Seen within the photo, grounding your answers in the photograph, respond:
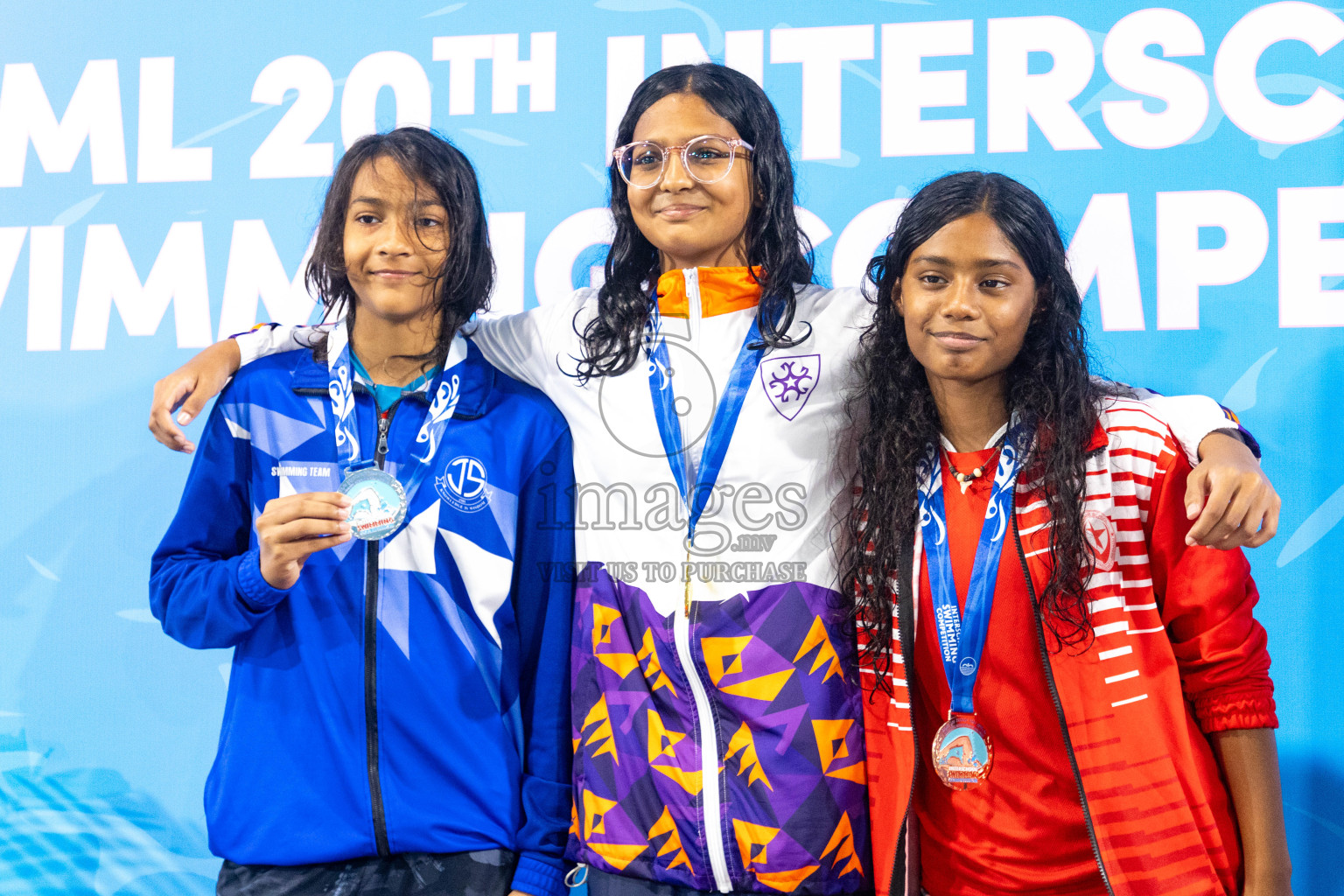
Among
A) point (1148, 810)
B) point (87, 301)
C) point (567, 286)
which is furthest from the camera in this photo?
point (87, 301)

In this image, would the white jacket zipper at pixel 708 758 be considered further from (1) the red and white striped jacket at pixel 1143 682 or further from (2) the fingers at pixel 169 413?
(2) the fingers at pixel 169 413

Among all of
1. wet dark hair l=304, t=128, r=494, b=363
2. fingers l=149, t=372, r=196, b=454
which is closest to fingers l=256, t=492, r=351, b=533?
fingers l=149, t=372, r=196, b=454

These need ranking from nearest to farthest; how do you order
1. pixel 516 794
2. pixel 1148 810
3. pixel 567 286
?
pixel 1148 810
pixel 516 794
pixel 567 286

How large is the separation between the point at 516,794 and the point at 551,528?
1.77 ft

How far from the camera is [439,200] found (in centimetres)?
215

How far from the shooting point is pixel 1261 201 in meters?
2.76

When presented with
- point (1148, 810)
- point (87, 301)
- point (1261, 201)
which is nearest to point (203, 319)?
point (87, 301)

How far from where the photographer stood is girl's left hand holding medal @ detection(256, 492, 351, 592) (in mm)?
1812

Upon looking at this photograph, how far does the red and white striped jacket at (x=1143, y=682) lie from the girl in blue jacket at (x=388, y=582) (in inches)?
29.8

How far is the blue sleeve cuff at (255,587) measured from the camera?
1.92 m

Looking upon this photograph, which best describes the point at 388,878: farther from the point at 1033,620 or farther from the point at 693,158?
the point at 693,158

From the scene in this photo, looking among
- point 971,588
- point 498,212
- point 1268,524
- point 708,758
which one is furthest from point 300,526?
point 1268,524

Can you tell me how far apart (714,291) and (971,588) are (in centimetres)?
77

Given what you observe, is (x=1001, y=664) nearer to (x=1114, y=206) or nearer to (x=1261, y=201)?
(x=1114, y=206)
